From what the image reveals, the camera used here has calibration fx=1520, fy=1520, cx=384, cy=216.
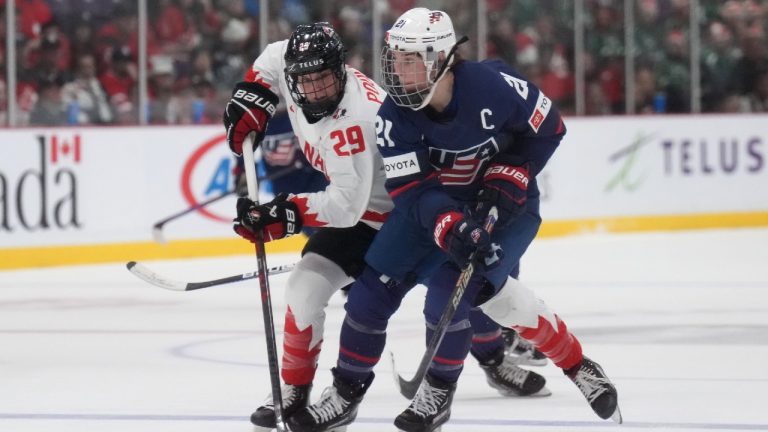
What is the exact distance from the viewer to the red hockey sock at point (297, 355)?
12.1 ft

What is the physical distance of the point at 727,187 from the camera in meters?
10.6

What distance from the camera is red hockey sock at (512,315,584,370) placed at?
3719 mm

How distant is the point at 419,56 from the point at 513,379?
3.71ft

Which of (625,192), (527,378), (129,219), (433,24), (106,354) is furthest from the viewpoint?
(625,192)

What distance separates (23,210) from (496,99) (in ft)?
16.8

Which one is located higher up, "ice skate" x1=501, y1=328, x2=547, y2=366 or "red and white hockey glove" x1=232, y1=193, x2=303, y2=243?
"red and white hockey glove" x1=232, y1=193, x2=303, y2=243

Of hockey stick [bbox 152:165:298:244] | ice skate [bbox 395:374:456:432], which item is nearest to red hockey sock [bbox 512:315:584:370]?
ice skate [bbox 395:374:456:432]

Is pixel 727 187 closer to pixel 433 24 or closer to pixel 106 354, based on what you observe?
pixel 106 354

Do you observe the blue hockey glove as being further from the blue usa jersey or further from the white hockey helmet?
the white hockey helmet

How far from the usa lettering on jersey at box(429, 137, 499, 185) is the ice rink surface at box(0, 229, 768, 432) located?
616mm

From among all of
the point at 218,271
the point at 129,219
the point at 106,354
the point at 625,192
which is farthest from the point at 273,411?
the point at 625,192

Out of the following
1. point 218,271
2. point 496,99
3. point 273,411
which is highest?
point 496,99

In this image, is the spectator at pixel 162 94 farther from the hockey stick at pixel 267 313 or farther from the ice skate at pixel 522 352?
the hockey stick at pixel 267 313

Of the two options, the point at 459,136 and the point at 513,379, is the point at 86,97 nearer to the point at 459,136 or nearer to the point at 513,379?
the point at 513,379
